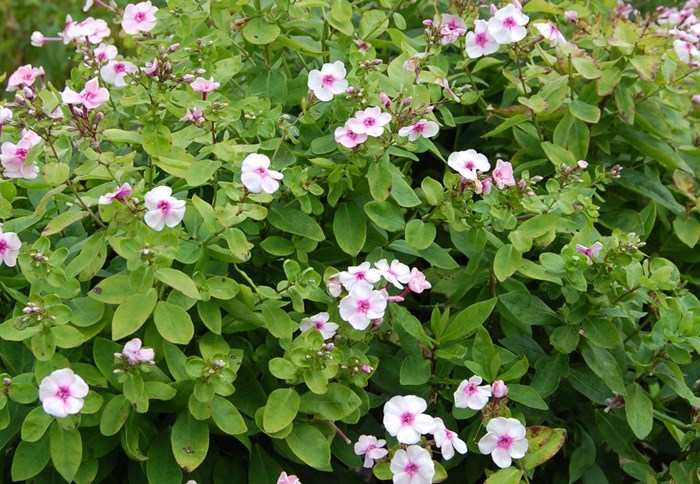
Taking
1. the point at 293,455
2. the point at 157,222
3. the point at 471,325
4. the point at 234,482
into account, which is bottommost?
the point at 234,482

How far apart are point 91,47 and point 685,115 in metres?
1.46

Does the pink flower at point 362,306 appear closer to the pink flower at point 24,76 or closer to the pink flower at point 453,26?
the pink flower at point 453,26

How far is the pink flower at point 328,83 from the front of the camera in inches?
67.9

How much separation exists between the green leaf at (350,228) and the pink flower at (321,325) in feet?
0.58

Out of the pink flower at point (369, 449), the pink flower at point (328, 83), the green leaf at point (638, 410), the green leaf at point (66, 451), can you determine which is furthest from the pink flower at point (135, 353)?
the green leaf at point (638, 410)

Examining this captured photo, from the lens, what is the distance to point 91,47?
1.99m

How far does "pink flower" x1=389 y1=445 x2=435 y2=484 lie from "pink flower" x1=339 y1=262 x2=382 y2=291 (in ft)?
0.93

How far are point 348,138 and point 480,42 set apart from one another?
44 centimetres

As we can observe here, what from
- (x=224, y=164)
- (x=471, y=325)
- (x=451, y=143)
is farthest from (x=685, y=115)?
(x=224, y=164)

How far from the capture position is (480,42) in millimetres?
1891

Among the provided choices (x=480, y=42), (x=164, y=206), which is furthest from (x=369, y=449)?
(x=480, y=42)

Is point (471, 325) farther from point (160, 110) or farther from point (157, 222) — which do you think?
point (160, 110)

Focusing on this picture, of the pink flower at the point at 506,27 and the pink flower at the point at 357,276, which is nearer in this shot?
the pink flower at the point at 357,276

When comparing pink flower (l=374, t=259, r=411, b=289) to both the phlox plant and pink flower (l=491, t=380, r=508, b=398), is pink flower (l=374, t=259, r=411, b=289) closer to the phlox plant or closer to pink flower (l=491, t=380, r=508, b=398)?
the phlox plant
